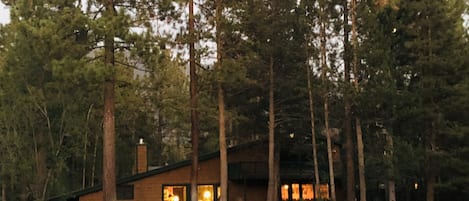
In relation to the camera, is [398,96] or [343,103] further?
[343,103]

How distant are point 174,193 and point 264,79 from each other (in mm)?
6808

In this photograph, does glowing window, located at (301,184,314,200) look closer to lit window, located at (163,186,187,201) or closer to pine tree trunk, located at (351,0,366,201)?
lit window, located at (163,186,187,201)

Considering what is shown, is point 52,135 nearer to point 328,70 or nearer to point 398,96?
point 328,70

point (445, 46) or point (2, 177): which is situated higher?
point (445, 46)

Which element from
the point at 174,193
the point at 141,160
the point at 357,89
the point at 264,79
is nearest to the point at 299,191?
the point at 174,193

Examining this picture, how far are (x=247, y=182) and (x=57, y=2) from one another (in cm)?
1299

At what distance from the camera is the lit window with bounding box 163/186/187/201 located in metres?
25.5

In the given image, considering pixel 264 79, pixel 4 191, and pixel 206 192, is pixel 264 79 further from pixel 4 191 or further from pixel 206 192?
pixel 4 191

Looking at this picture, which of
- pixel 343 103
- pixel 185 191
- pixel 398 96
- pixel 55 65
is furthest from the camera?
pixel 185 191

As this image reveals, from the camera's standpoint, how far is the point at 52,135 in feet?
84.6

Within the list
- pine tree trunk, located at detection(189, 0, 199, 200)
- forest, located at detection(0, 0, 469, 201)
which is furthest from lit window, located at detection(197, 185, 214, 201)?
pine tree trunk, located at detection(189, 0, 199, 200)

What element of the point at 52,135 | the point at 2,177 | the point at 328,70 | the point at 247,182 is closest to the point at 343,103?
the point at 328,70

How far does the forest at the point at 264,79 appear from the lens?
16.1 meters

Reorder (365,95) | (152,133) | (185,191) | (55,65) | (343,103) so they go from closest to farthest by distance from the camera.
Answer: (55,65)
(365,95)
(343,103)
(185,191)
(152,133)
